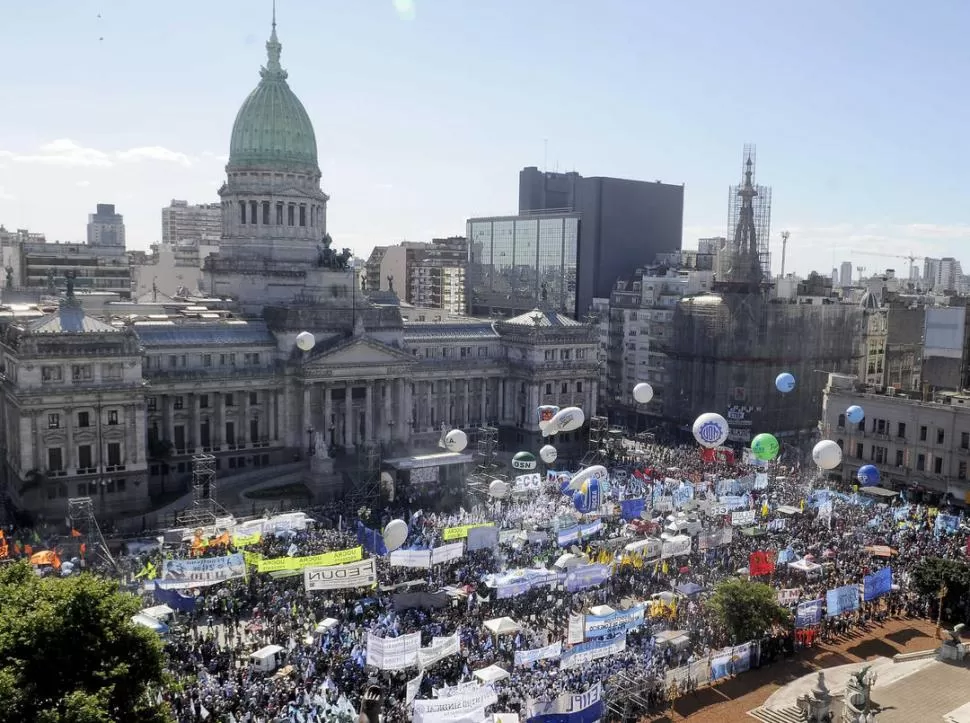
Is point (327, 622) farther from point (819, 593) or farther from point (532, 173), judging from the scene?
point (532, 173)

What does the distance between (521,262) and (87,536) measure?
11684cm

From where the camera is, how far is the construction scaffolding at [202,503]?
219 feet

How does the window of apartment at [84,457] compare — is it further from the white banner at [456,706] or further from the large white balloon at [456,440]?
the white banner at [456,706]

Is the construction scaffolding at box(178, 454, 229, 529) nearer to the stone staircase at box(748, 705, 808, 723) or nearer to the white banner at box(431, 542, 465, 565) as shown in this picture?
the white banner at box(431, 542, 465, 565)

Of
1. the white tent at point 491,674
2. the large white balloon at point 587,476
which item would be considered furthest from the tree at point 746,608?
the large white balloon at point 587,476

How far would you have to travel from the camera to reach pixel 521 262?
170 meters

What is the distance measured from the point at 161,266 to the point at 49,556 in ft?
333

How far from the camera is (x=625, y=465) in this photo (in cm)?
8775

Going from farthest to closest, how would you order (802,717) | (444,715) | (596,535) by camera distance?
(596,535) < (802,717) < (444,715)

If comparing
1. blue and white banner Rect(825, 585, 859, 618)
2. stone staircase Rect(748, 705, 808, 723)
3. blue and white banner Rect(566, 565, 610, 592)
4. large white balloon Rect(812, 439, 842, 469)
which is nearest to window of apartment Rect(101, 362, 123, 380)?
blue and white banner Rect(566, 565, 610, 592)

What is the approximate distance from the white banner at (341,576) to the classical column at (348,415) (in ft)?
130

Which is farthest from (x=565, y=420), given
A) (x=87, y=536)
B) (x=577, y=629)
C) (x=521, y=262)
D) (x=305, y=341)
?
(x=521, y=262)

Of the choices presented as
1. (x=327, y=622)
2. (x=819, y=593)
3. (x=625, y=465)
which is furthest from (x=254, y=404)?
(x=819, y=593)

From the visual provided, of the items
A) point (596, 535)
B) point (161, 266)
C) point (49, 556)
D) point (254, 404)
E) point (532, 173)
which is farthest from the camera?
point (532, 173)
